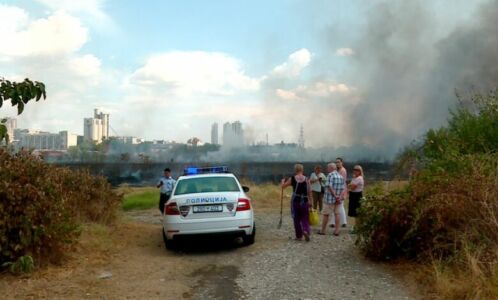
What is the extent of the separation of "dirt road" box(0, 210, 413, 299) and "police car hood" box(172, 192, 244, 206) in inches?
37.6

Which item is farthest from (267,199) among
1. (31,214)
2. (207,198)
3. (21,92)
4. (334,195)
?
(21,92)

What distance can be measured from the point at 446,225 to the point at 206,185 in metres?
4.66

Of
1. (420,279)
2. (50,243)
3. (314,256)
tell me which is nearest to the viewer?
(420,279)

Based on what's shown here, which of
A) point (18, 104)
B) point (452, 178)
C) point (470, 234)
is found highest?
point (18, 104)

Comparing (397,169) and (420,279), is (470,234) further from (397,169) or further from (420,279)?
(397,169)

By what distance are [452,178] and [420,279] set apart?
5.64 ft

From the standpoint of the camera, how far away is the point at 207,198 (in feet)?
31.1

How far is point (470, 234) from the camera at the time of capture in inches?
272

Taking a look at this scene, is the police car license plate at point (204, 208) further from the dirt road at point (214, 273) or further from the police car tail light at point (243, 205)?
the dirt road at point (214, 273)

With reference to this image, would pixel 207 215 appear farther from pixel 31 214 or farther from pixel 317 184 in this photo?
pixel 317 184

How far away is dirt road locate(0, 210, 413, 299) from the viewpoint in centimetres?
665

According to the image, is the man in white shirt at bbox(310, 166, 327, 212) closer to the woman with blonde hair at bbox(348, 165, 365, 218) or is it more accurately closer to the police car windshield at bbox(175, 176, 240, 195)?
the woman with blonde hair at bbox(348, 165, 365, 218)

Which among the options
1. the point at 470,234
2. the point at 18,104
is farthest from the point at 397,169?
the point at 18,104

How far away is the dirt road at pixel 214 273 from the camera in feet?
21.8
